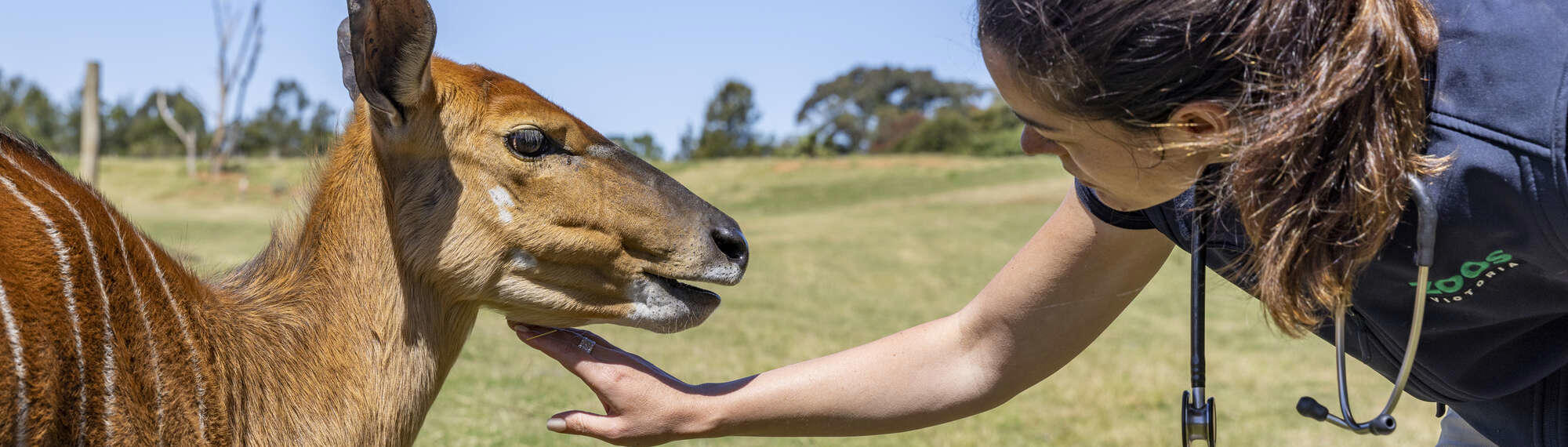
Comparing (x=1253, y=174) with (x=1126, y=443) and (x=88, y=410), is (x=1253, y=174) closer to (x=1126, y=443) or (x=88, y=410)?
(x=88, y=410)

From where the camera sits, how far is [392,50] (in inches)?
98.4

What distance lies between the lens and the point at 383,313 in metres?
2.62

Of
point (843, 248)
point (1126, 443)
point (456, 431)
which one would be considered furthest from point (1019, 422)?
point (843, 248)

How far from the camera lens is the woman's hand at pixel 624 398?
2531 millimetres

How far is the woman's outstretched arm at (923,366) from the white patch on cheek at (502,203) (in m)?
0.29

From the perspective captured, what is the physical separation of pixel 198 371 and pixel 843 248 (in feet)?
52.8

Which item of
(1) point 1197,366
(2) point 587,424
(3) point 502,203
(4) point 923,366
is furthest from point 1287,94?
(3) point 502,203

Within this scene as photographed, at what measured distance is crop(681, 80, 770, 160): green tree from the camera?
53.7 m

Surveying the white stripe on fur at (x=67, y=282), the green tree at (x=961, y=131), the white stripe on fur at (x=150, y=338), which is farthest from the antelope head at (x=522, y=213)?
the green tree at (x=961, y=131)

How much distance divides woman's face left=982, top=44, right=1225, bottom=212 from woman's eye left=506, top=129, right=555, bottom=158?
1143 millimetres

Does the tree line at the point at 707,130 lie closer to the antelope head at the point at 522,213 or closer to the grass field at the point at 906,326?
the grass field at the point at 906,326

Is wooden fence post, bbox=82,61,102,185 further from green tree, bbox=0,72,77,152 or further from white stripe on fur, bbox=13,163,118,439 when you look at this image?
green tree, bbox=0,72,77,152

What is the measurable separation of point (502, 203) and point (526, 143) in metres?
0.15

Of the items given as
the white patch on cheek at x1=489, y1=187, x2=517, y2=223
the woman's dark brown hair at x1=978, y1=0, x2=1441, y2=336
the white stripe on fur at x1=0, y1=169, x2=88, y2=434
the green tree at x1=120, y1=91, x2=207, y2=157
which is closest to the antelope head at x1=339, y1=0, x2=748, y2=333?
the white patch on cheek at x1=489, y1=187, x2=517, y2=223
